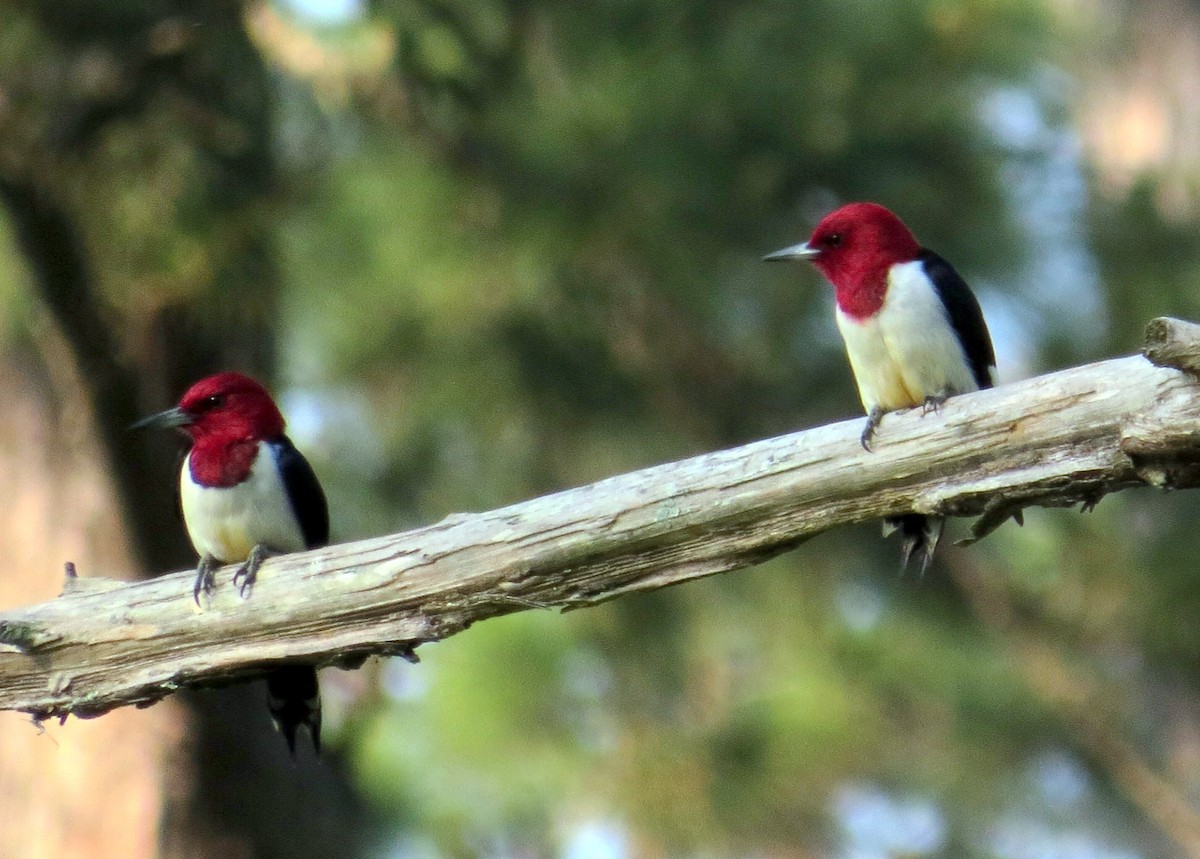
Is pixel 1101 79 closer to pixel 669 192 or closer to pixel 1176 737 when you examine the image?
pixel 1176 737

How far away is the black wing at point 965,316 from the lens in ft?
13.3

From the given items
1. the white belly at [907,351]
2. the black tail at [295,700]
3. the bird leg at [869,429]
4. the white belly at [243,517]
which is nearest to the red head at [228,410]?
the white belly at [243,517]

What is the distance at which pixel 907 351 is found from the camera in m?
3.89

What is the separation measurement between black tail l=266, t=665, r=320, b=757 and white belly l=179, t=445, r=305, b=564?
0.31 metres

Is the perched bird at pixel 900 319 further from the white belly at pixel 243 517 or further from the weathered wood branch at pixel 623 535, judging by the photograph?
the white belly at pixel 243 517

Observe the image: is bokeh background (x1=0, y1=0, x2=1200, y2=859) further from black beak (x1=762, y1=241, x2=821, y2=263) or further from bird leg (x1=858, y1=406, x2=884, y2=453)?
bird leg (x1=858, y1=406, x2=884, y2=453)

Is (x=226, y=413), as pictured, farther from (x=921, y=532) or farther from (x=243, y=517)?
(x=921, y=532)

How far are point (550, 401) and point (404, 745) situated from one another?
3.47 m

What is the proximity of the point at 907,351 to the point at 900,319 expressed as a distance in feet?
0.39

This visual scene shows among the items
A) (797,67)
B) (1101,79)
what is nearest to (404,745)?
(797,67)

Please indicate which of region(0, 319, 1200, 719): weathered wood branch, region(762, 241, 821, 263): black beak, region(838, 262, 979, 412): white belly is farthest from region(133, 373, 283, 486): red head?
region(838, 262, 979, 412): white belly

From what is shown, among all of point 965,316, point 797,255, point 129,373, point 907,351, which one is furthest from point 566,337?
point 907,351

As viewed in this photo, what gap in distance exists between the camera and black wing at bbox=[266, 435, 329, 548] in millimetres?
4324

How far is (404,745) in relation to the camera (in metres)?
9.53
